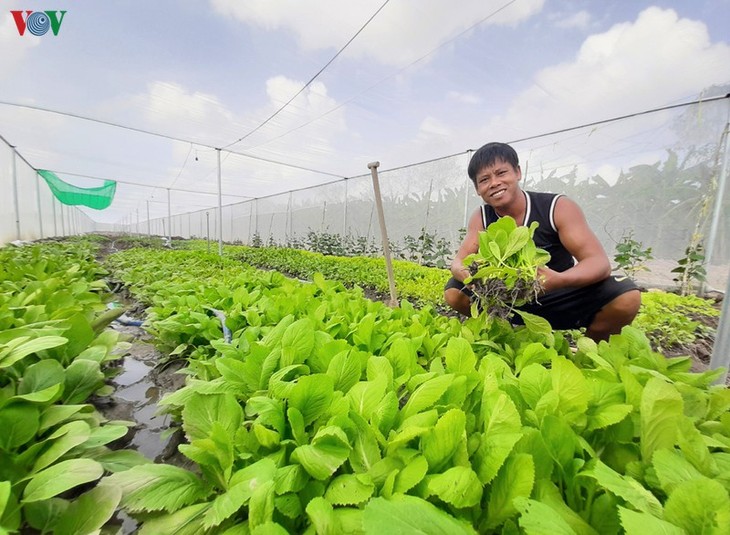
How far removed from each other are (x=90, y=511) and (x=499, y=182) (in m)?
2.28

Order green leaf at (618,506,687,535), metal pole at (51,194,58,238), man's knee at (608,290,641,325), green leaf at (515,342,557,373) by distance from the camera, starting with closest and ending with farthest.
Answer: green leaf at (618,506,687,535) < green leaf at (515,342,557,373) < man's knee at (608,290,641,325) < metal pole at (51,194,58,238)

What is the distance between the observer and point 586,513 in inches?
23.1

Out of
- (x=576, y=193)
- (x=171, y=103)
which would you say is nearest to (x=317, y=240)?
(x=171, y=103)

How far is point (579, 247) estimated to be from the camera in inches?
81.1

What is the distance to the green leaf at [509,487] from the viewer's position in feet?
1.72

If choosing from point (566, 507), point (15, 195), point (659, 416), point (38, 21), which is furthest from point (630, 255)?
point (15, 195)

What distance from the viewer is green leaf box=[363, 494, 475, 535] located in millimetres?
409

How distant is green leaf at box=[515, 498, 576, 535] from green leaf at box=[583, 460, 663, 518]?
0.09 meters

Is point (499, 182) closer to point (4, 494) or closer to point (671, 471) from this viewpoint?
point (671, 471)

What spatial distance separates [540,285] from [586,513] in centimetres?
88

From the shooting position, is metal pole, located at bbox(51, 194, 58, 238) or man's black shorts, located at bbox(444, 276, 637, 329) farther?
metal pole, located at bbox(51, 194, 58, 238)

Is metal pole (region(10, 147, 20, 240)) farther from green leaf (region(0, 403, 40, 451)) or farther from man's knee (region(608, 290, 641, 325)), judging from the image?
man's knee (region(608, 290, 641, 325))

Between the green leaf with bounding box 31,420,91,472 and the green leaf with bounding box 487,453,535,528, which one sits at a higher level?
the green leaf with bounding box 487,453,535,528

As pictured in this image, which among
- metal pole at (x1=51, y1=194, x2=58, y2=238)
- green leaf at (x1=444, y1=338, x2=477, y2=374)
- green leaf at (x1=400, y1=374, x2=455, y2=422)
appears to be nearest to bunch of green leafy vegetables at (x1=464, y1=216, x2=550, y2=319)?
green leaf at (x1=444, y1=338, x2=477, y2=374)
